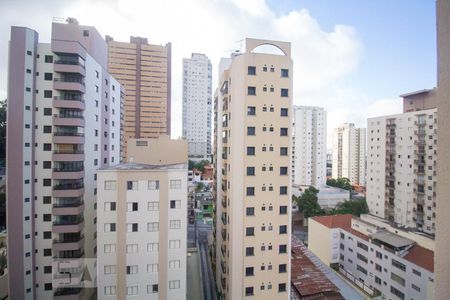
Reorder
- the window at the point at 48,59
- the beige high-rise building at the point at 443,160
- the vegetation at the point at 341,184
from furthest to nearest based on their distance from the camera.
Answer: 1. the vegetation at the point at 341,184
2. the window at the point at 48,59
3. the beige high-rise building at the point at 443,160

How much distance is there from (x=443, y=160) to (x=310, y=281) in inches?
960

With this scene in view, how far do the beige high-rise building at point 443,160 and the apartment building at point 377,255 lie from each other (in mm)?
26536

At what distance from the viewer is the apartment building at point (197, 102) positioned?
103250 mm

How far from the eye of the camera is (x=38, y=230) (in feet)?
68.5

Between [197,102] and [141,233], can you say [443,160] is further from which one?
[197,102]

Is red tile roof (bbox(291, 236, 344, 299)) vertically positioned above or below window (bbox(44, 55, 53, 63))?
below

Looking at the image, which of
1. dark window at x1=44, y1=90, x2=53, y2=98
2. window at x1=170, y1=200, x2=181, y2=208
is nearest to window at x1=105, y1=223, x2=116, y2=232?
window at x1=170, y1=200, x2=181, y2=208

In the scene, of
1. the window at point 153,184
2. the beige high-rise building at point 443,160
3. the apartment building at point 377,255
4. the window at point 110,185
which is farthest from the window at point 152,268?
the apartment building at point 377,255

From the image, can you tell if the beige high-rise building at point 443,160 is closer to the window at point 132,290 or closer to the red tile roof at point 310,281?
the window at point 132,290

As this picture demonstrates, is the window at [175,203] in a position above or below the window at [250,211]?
above

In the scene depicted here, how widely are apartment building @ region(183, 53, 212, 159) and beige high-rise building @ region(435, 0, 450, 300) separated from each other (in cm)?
10240

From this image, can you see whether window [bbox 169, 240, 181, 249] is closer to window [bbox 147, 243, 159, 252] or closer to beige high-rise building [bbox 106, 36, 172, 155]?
window [bbox 147, 243, 159, 252]

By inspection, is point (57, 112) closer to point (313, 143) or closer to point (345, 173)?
point (313, 143)

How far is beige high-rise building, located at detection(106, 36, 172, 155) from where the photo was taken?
6812cm
